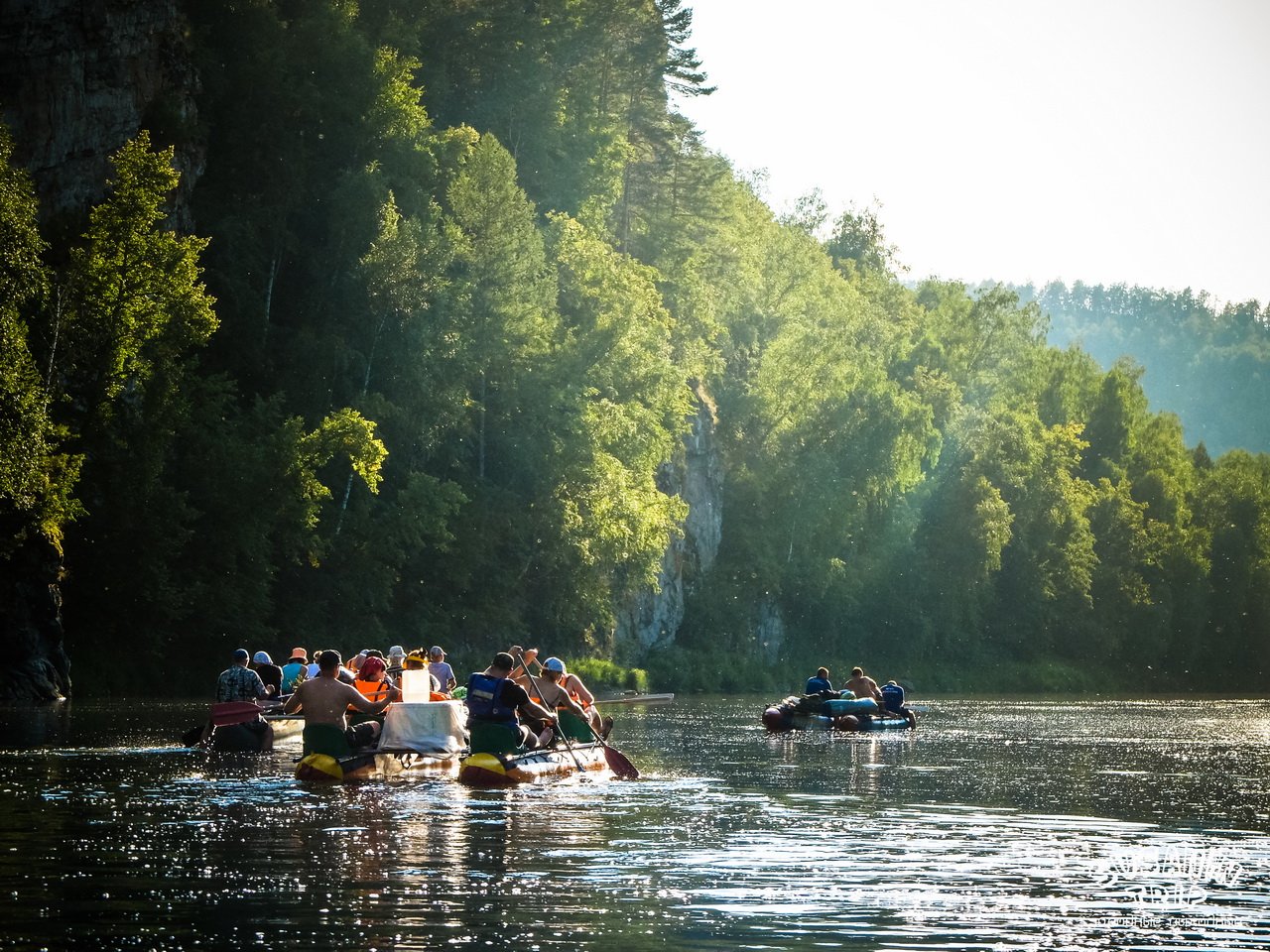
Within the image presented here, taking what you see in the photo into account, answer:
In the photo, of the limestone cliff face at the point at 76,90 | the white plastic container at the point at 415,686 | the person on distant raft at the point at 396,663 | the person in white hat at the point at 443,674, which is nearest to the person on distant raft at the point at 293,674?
the person on distant raft at the point at 396,663

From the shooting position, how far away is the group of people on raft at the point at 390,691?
26.4m

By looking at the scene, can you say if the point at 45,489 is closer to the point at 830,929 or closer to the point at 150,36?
the point at 150,36

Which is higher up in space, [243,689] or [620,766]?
[243,689]

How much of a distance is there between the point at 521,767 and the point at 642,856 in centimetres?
811

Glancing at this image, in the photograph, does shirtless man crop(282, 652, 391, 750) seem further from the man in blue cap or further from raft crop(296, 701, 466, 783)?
the man in blue cap

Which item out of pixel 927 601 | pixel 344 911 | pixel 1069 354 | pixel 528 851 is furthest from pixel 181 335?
pixel 1069 354

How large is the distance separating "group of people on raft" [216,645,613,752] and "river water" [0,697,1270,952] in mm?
1202

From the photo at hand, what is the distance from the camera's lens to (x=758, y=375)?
94.5 metres

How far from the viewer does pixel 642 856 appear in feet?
60.8

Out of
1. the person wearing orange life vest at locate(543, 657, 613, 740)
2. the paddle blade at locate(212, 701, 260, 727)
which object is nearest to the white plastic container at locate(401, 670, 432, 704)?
the person wearing orange life vest at locate(543, 657, 613, 740)

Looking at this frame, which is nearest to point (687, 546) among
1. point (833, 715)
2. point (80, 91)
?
point (80, 91)

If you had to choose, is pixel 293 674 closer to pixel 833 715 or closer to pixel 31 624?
pixel 31 624

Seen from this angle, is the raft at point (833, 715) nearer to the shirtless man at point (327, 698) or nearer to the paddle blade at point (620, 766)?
the paddle blade at point (620, 766)

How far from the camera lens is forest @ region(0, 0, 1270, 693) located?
50875 millimetres
